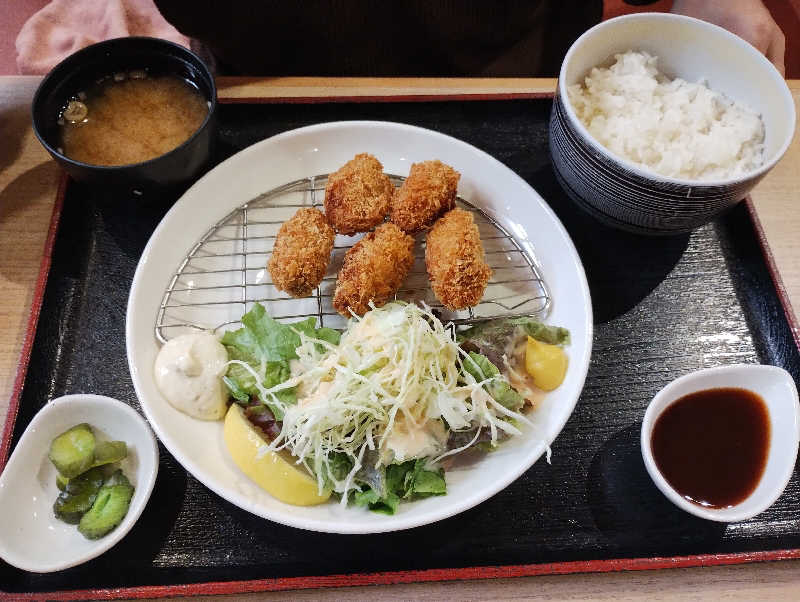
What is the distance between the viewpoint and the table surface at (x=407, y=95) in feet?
5.01

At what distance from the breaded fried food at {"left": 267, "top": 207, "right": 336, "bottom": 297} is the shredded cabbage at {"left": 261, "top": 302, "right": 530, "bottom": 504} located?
0.75 ft

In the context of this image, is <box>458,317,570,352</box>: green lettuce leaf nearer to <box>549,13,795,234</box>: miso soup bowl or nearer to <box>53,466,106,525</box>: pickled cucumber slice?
<box>549,13,795,234</box>: miso soup bowl

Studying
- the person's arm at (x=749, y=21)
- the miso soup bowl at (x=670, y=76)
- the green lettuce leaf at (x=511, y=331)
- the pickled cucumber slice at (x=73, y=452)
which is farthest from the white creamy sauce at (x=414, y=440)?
the person's arm at (x=749, y=21)

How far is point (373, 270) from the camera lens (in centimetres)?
177

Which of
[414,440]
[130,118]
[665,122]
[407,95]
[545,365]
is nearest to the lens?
[414,440]

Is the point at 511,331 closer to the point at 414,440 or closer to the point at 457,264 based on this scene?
the point at 457,264

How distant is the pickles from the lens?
4.76 ft

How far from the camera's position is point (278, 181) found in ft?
6.85

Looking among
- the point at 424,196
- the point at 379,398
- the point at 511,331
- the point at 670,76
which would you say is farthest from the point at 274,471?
the point at 670,76

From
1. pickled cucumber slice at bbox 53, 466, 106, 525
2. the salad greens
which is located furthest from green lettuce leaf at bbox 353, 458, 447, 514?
pickled cucumber slice at bbox 53, 466, 106, 525

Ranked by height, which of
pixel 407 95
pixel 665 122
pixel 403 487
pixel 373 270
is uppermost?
pixel 665 122

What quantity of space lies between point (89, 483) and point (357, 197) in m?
1.06

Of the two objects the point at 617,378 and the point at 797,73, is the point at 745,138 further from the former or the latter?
the point at 797,73

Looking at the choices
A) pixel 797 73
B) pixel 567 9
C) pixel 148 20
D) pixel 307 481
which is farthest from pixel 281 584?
pixel 797 73
